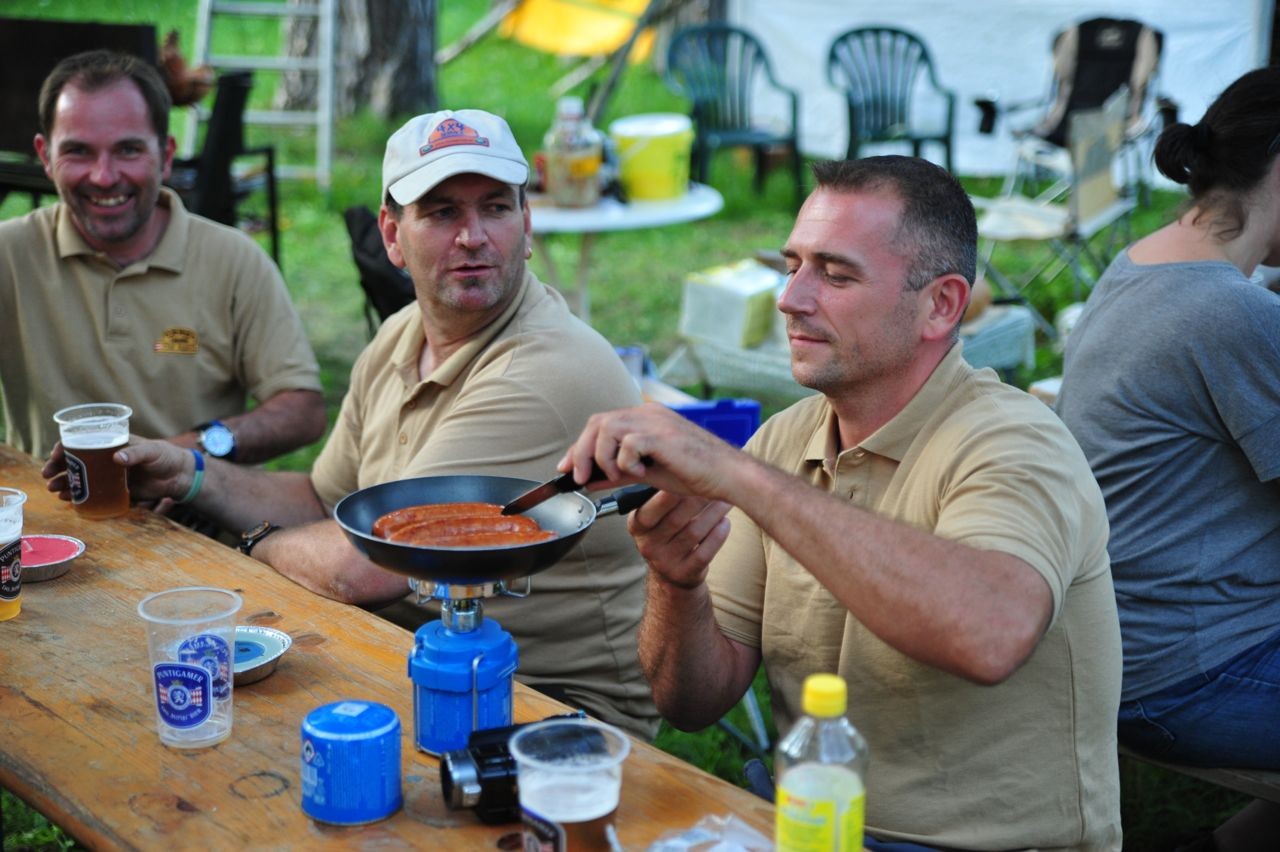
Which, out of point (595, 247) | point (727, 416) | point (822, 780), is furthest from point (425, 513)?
point (595, 247)

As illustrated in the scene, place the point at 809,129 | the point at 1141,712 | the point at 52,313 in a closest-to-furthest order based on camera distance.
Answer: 1. the point at 1141,712
2. the point at 52,313
3. the point at 809,129

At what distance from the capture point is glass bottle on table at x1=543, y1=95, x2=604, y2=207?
241 inches

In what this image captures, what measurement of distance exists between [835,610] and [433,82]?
11633 millimetres

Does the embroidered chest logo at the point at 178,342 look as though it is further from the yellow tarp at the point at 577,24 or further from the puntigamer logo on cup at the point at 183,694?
the yellow tarp at the point at 577,24

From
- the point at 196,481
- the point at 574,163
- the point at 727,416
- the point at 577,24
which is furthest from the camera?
the point at 577,24

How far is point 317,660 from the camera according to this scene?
2.47 m

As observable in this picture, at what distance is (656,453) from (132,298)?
256 cm

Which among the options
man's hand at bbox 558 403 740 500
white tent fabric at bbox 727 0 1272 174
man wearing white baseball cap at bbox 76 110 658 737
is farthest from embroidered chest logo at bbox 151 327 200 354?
white tent fabric at bbox 727 0 1272 174

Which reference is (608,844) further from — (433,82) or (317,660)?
(433,82)

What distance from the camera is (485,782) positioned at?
191cm

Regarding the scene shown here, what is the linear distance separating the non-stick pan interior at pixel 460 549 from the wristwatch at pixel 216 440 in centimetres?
157

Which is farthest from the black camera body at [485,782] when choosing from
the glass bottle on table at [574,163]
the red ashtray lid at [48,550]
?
the glass bottle on table at [574,163]

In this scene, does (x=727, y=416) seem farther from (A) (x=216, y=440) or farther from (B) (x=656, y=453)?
(B) (x=656, y=453)

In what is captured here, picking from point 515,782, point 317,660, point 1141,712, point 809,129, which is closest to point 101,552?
point 317,660
